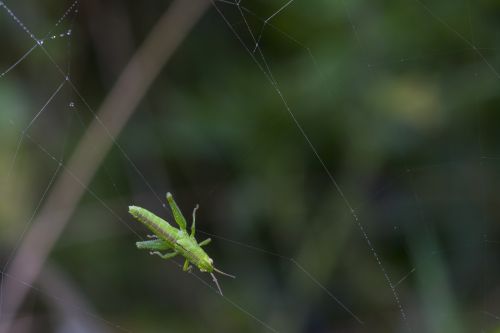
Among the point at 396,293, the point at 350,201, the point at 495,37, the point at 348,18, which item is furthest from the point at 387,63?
the point at 396,293

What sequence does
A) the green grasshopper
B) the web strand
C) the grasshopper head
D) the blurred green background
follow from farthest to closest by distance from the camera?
1. the web strand
2. the blurred green background
3. the grasshopper head
4. the green grasshopper

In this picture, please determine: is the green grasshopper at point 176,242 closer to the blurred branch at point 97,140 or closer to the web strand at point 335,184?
the blurred branch at point 97,140

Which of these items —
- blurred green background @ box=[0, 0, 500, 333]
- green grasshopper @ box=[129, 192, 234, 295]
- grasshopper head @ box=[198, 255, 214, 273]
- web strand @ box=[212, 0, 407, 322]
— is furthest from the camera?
web strand @ box=[212, 0, 407, 322]

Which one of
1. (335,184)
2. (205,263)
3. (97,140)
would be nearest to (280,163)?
(335,184)

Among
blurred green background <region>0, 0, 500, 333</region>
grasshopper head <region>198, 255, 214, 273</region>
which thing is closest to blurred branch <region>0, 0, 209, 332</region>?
blurred green background <region>0, 0, 500, 333</region>

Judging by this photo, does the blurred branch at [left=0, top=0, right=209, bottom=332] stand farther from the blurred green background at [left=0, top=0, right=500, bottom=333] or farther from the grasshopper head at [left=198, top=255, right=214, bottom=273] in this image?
the grasshopper head at [left=198, top=255, right=214, bottom=273]

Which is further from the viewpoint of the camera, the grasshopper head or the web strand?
the web strand

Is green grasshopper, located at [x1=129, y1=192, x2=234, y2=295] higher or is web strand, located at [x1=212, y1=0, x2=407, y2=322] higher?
web strand, located at [x1=212, y1=0, x2=407, y2=322]

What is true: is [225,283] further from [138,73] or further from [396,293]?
[138,73]
